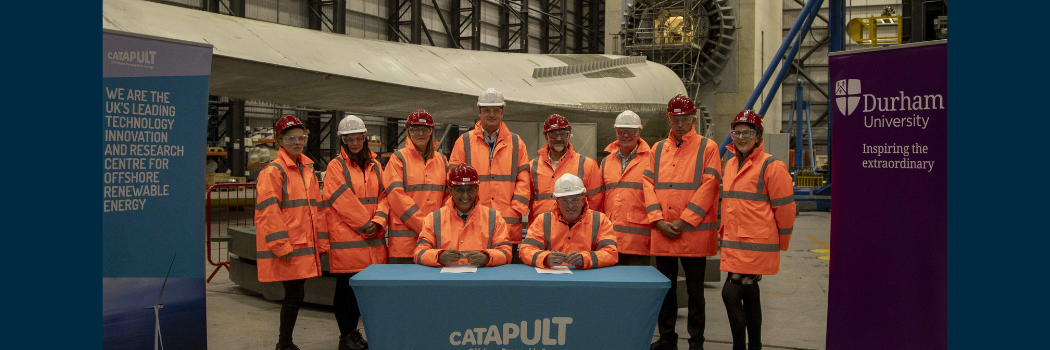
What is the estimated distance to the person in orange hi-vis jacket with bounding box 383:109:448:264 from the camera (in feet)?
15.8

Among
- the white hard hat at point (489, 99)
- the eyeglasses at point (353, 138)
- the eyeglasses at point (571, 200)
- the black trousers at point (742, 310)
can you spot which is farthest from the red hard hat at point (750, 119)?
the eyeglasses at point (353, 138)

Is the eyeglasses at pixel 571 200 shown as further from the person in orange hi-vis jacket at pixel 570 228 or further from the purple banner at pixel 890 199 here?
the purple banner at pixel 890 199

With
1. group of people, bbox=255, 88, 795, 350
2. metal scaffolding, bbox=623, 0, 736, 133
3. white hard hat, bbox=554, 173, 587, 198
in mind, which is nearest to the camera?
white hard hat, bbox=554, 173, 587, 198

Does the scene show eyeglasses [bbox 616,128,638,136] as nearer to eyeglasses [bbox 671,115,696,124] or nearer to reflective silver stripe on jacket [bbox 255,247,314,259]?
eyeglasses [bbox 671,115,696,124]

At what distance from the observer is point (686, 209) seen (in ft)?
15.2

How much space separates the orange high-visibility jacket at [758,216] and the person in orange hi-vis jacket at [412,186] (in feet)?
6.52

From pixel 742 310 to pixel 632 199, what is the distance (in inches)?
42.2

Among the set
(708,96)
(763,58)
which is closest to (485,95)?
(708,96)

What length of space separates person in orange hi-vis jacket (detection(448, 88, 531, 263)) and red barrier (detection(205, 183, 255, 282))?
11.2 feet

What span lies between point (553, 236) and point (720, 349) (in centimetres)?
189

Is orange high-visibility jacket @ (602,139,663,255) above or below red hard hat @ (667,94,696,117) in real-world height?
below

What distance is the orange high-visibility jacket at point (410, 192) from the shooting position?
4805 millimetres

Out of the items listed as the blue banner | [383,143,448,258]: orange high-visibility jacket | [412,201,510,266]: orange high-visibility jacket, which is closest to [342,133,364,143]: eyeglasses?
[383,143,448,258]: orange high-visibility jacket

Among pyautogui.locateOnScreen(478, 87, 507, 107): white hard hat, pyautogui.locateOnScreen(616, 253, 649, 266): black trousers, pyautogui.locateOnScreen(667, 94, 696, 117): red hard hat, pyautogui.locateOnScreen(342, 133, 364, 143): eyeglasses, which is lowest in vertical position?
pyautogui.locateOnScreen(616, 253, 649, 266): black trousers
